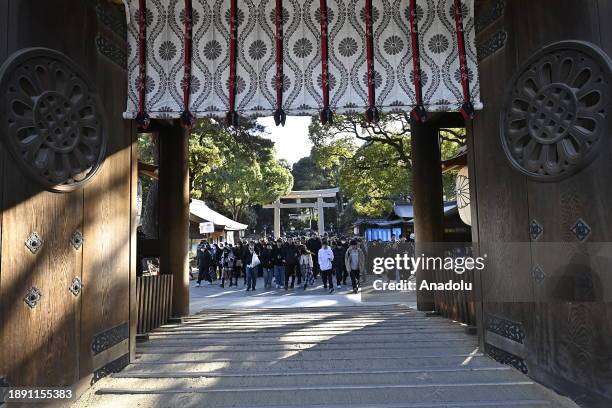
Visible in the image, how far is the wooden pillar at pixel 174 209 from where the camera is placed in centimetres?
763

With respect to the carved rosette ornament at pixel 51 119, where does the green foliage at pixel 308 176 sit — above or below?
above

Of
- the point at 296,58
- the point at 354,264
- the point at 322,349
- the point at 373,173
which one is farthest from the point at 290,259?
the point at 296,58

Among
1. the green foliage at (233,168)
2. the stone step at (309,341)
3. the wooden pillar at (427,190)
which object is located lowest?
the stone step at (309,341)

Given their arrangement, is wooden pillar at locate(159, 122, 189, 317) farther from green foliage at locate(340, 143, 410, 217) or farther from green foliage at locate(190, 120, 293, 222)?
green foliage at locate(340, 143, 410, 217)

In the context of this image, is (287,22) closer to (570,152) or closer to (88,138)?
(88,138)

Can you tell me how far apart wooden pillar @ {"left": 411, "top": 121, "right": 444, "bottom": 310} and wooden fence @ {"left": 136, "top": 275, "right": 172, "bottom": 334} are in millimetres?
4379

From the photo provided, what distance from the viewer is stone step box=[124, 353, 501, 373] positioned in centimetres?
435

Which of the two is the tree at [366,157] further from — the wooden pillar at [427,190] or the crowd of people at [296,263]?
the wooden pillar at [427,190]

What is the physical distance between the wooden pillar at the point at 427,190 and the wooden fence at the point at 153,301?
438cm

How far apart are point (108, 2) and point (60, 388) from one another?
380 centimetres

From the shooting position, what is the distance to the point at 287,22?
492 centimetres

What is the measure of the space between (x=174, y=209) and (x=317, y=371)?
4.50 meters

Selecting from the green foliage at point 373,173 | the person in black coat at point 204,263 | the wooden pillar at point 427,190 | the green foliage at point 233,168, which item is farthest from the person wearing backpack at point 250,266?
the wooden pillar at point 427,190

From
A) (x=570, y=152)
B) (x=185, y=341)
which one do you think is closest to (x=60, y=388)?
(x=185, y=341)
